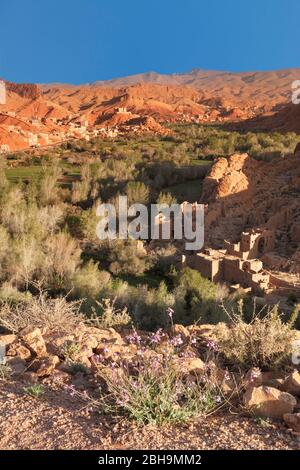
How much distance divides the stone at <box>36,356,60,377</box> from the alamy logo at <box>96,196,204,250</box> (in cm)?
1122

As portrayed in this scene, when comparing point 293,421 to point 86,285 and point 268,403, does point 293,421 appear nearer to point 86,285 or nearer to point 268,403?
point 268,403

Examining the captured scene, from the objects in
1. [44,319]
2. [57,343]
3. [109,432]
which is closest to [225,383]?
[109,432]

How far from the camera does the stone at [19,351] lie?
4.39 m

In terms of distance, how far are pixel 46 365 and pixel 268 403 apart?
177cm

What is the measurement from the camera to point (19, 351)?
14.5 feet

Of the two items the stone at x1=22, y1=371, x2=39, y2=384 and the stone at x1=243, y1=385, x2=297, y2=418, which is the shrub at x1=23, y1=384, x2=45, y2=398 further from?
the stone at x1=243, y1=385, x2=297, y2=418

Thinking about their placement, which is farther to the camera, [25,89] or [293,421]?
[25,89]

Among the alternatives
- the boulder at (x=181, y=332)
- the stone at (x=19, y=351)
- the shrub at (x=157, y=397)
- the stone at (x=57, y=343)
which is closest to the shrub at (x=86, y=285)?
the boulder at (x=181, y=332)

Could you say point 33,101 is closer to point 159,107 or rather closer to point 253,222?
point 159,107

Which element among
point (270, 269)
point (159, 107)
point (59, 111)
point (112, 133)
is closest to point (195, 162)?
point (270, 269)

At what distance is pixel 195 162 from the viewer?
2712cm

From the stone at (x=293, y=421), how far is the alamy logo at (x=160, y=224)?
12274 mm

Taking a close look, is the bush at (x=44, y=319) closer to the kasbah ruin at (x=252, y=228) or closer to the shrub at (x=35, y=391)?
the shrub at (x=35, y=391)

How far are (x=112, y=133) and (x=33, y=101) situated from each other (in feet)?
59.0
